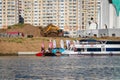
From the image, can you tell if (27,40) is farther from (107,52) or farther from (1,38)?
(107,52)

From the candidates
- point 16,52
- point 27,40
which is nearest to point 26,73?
point 16,52

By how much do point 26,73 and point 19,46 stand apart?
100356mm

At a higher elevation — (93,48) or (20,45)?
(20,45)

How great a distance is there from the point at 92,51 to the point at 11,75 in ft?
284

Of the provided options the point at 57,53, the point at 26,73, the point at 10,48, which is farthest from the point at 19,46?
the point at 26,73

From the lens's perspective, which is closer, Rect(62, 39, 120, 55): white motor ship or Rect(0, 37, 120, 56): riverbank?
Rect(62, 39, 120, 55): white motor ship

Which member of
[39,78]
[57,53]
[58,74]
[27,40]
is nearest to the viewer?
[39,78]

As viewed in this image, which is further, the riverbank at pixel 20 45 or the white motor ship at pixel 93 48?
the riverbank at pixel 20 45

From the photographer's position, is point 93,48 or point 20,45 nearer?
point 93,48

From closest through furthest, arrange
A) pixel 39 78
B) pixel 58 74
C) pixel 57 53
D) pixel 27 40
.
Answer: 1. pixel 39 78
2. pixel 58 74
3. pixel 57 53
4. pixel 27 40

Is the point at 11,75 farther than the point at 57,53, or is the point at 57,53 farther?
the point at 57,53

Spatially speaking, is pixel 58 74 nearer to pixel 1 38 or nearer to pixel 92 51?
pixel 92 51

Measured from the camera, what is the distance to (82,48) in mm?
167500

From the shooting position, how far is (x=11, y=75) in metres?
81.2
